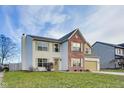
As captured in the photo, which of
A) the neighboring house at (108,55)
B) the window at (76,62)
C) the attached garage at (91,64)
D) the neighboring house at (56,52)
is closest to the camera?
the neighboring house at (56,52)

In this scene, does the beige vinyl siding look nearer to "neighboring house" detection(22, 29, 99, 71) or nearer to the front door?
"neighboring house" detection(22, 29, 99, 71)

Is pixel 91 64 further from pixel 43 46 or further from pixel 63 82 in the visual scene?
pixel 63 82

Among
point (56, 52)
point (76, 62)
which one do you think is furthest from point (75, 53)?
point (56, 52)

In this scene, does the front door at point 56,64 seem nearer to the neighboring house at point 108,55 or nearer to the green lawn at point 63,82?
the green lawn at point 63,82

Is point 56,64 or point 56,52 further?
point 56,64

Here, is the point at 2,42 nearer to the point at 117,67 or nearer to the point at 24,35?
the point at 24,35

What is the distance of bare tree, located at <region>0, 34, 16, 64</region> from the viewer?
73.8 feet

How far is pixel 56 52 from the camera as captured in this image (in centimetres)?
2692

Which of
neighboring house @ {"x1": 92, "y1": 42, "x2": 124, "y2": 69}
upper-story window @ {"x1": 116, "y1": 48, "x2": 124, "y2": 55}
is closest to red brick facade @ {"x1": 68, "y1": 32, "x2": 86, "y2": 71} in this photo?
neighboring house @ {"x1": 92, "y1": 42, "x2": 124, "y2": 69}

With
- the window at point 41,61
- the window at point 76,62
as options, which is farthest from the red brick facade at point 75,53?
the window at point 41,61

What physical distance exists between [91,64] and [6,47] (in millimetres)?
12107

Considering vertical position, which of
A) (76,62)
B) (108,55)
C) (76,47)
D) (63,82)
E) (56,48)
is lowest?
(63,82)

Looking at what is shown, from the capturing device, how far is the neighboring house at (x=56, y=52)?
2495 cm

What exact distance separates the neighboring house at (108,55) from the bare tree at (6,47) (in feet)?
56.7
